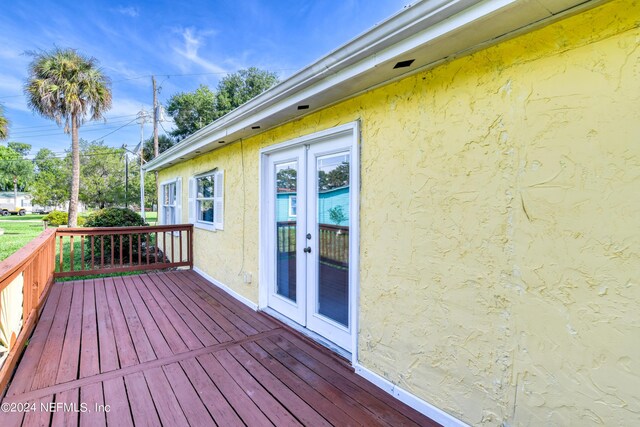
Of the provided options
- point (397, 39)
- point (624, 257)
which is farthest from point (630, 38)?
point (397, 39)

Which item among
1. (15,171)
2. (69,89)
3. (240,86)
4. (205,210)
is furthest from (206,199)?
(15,171)

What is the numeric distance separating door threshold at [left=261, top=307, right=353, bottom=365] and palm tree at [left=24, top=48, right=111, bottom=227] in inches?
511

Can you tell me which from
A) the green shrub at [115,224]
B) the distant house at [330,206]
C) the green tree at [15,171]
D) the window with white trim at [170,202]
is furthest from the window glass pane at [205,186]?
the green tree at [15,171]

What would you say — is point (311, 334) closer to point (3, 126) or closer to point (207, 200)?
point (207, 200)

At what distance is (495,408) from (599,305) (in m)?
0.81

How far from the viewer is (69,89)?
38.3ft

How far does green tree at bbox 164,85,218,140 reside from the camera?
18922 mm

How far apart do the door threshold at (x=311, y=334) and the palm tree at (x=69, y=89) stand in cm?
1299

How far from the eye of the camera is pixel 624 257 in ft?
4.29

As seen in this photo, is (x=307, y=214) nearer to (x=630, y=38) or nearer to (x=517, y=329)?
(x=517, y=329)

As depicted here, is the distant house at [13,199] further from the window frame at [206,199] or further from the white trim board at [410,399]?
the white trim board at [410,399]

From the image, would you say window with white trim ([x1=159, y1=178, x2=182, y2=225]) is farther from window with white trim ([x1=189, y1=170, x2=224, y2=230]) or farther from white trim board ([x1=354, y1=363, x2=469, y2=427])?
white trim board ([x1=354, y1=363, x2=469, y2=427])

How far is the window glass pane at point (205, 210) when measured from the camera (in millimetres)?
5816

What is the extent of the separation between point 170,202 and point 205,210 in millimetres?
3200
